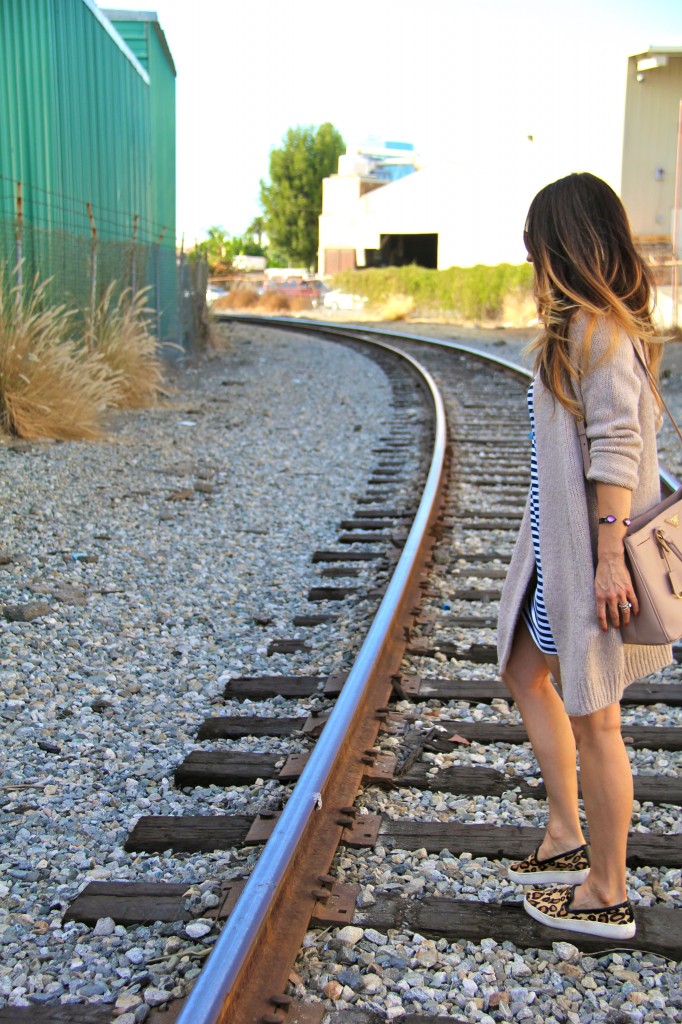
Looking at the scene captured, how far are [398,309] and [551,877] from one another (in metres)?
34.7

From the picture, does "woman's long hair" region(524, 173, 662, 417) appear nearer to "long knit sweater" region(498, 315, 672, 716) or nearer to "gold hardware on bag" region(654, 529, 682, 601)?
"long knit sweater" region(498, 315, 672, 716)

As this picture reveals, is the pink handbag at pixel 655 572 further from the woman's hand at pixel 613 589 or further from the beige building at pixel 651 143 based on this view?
the beige building at pixel 651 143

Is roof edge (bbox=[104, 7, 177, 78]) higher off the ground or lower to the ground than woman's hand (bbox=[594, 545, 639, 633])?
higher

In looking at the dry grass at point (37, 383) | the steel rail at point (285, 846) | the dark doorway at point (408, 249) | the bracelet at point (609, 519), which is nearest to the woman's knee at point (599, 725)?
the bracelet at point (609, 519)

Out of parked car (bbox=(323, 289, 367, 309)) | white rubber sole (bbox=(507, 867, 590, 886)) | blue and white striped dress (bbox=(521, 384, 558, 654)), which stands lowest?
white rubber sole (bbox=(507, 867, 590, 886))

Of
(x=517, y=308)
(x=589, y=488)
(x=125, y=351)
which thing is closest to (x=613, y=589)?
(x=589, y=488)

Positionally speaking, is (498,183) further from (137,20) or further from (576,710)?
(576,710)

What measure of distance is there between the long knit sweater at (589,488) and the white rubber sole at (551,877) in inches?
23.4

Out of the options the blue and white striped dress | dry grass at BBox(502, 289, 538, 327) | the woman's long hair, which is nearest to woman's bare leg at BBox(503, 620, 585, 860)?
the blue and white striped dress

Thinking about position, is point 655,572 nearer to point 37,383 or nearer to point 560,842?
point 560,842

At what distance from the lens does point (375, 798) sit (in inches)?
130

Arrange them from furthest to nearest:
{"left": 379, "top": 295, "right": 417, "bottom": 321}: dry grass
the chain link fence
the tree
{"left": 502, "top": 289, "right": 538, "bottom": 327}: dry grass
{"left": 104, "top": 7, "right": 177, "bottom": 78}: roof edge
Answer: the tree → {"left": 379, "top": 295, "right": 417, "bottom": 321}: dry grass → {"left": 502, "top": 289, "right": 538, "bottom": 327}: dry grass → {"left": 104, "top": 7, "right": 177, "bottom": 78}: roof edge → the chain link fence

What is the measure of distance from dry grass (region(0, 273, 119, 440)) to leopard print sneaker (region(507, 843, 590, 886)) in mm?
7222

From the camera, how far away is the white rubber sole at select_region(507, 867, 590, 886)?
2.79 metres
